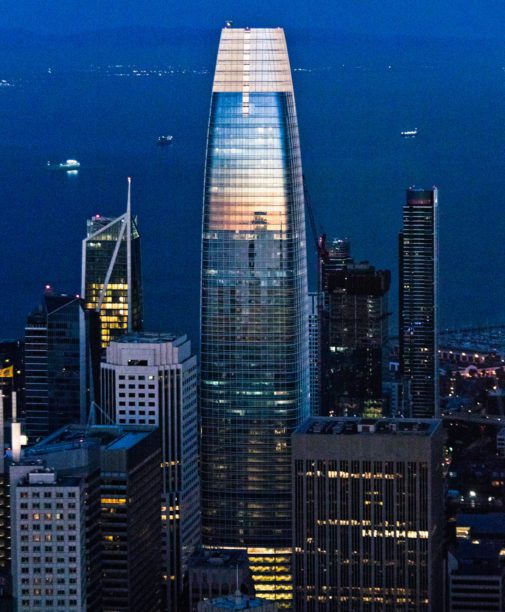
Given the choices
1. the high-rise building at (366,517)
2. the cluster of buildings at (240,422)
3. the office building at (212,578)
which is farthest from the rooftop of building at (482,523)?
the office building at (212,578)

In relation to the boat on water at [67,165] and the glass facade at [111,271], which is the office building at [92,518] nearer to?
the glass facade at [111,271]

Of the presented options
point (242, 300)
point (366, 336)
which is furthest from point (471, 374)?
point (242, 300)

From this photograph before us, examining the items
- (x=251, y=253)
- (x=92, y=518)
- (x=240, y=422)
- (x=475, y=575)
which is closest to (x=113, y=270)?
(x=251, y=253)

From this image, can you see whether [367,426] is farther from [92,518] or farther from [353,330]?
[353,330]

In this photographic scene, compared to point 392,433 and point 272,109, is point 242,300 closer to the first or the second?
point 272,109

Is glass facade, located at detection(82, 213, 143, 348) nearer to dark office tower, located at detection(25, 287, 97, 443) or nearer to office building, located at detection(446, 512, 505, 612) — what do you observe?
dark office tower, located at detection(25, 287, 97, 443)

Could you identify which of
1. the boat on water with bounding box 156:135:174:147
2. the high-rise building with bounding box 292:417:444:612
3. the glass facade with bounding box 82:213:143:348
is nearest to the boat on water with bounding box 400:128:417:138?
the boat on water with bounding box 156:135:174:147

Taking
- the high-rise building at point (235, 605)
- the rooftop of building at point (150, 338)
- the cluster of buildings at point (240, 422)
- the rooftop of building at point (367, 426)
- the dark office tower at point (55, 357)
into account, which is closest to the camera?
the high-rise building at point (235, 605)
